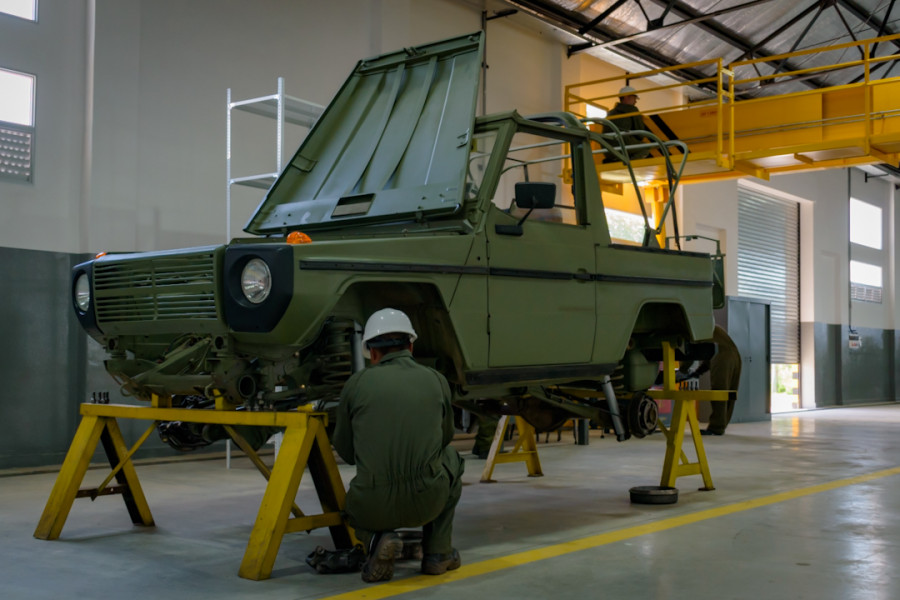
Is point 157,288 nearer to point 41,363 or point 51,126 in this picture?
point 41,363

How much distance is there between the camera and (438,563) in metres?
4.51

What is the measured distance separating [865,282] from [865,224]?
5.19 feet

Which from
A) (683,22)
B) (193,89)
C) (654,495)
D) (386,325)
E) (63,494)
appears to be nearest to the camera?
(386,325)

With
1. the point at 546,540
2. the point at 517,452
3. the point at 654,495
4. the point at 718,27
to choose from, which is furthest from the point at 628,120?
the point at 546,540

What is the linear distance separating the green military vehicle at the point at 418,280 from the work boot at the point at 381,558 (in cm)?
91

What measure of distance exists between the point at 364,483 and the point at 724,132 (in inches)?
423

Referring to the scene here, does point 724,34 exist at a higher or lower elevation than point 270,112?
higher

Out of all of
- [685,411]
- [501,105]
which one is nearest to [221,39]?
[501,105]

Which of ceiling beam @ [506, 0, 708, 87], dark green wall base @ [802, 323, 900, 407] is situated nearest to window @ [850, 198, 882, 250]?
dark green wall base @ [802, 323, 900, 407]

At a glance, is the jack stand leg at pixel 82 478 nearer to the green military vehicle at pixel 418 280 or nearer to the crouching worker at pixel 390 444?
the green military vehicle at pixel 418 280

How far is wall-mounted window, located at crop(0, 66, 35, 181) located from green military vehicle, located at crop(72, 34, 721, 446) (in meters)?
3.85

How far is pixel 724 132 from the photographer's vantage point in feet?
44.6

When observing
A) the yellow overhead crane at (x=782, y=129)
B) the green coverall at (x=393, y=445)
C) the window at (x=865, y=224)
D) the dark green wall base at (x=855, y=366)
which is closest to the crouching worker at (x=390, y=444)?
the green coverall at (x=393, y=445)

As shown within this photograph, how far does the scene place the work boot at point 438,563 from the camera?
4.50m
